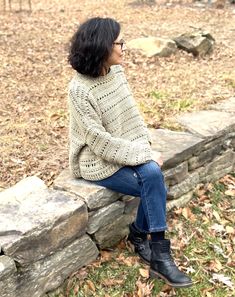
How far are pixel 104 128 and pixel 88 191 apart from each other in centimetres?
42

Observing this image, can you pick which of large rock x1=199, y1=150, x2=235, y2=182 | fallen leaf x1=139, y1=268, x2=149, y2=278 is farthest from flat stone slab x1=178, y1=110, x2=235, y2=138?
fallen leaf x1=139, y1=268, x2=149, y2=278

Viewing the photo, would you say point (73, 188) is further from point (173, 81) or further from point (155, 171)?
point (173, 81)

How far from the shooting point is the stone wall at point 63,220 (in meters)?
2.73

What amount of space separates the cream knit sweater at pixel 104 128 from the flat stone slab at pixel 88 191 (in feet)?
0.19

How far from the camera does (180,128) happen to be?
4.48 m

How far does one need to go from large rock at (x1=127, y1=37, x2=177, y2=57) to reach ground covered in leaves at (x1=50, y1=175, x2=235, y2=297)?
3.70 metres

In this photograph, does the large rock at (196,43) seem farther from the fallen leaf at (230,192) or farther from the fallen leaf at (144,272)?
the fallen leaf at (144,272)

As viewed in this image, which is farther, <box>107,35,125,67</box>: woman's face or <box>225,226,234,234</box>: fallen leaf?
<box>225,226,234,234</box>: fallen leaf

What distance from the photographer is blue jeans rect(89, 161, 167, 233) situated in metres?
2.98

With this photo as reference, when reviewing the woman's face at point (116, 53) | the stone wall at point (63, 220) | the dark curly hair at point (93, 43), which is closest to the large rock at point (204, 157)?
the stone wall at point (63, 220)

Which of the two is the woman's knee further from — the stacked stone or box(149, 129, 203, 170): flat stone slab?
box(149, 129, 203, 170): flat stone slab

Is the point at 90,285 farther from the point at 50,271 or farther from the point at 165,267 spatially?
the point at 165,267

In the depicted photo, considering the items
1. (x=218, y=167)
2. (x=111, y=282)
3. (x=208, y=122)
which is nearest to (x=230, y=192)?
(x=218, y=167)

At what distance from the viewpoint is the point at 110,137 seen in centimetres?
301
